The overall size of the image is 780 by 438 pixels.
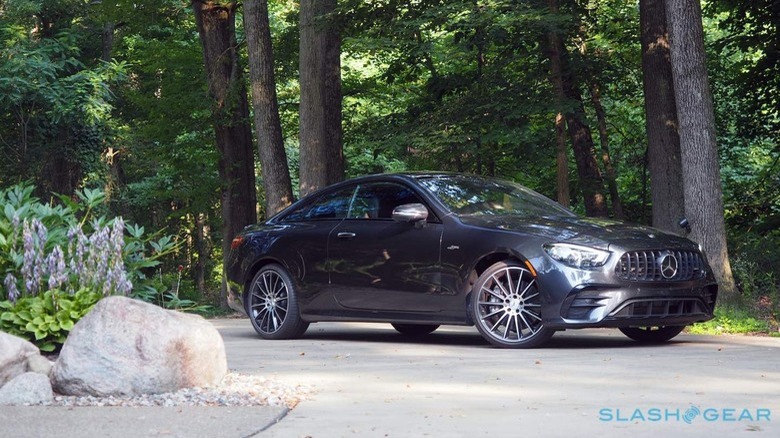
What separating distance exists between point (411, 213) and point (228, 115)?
14648mm

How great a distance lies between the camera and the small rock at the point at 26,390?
759 centimetres

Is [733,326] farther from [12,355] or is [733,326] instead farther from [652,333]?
[12,355]

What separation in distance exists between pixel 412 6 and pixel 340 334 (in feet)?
27.3

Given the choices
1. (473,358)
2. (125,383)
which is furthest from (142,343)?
(473,358)

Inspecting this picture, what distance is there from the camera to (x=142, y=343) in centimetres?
791

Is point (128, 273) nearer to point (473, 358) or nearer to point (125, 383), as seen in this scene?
point (125, 383)

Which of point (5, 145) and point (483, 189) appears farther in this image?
point (5, 145)

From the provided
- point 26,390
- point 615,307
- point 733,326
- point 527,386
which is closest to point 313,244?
point 615,307

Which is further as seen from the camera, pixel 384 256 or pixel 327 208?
pixel 327 208

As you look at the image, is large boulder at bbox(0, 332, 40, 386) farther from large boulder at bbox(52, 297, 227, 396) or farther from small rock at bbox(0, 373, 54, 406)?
large boulder at bbox(52, 297, 227, 396)

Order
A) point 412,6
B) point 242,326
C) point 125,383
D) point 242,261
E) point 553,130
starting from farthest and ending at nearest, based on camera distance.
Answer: point 553,130 < point 412,6 < point 242,326 < point 242,261 < point 125,383

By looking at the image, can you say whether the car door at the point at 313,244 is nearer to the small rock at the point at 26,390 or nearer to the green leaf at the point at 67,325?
the green leaf at the point at 67,325

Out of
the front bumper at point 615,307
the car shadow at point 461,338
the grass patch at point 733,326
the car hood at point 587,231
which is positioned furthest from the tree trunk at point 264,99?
the front bumper at point 615,307

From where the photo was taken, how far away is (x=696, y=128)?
14812 millimetres
